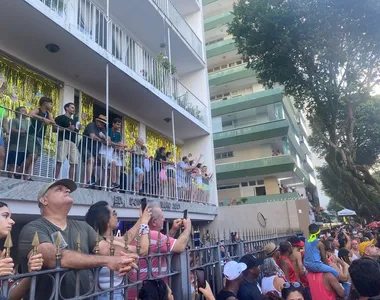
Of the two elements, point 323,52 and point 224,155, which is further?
point 224,155

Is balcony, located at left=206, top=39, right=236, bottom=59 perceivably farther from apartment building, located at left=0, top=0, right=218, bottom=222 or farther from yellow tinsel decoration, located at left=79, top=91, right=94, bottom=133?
yellow tinsel decoration, located at left=79, top=91, right=94, bottom=133

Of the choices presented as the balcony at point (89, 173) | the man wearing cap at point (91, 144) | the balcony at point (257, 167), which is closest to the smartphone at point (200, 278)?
the balcony at point (89, 173)

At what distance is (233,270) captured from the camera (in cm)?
305

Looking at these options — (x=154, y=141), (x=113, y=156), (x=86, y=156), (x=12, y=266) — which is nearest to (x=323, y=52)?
(x=154, y=141)

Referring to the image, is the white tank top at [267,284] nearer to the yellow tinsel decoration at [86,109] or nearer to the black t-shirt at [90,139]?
the black t-shirt at [90,139]

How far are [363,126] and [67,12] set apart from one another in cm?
2034

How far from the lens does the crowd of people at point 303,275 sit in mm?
2604

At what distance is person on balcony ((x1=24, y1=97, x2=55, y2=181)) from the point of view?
493 cm

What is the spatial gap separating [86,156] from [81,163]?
0.20 metres

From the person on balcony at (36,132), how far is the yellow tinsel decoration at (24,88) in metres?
0.80

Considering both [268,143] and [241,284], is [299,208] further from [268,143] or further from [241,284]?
[268,143]

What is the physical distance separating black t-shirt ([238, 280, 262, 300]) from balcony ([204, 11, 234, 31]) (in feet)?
95.7

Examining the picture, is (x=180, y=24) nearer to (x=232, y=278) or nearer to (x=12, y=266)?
(x=232, y=278)

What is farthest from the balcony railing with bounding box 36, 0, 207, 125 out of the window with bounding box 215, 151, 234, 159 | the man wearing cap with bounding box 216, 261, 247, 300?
the window with bounding box 215, 151, 234, 159
